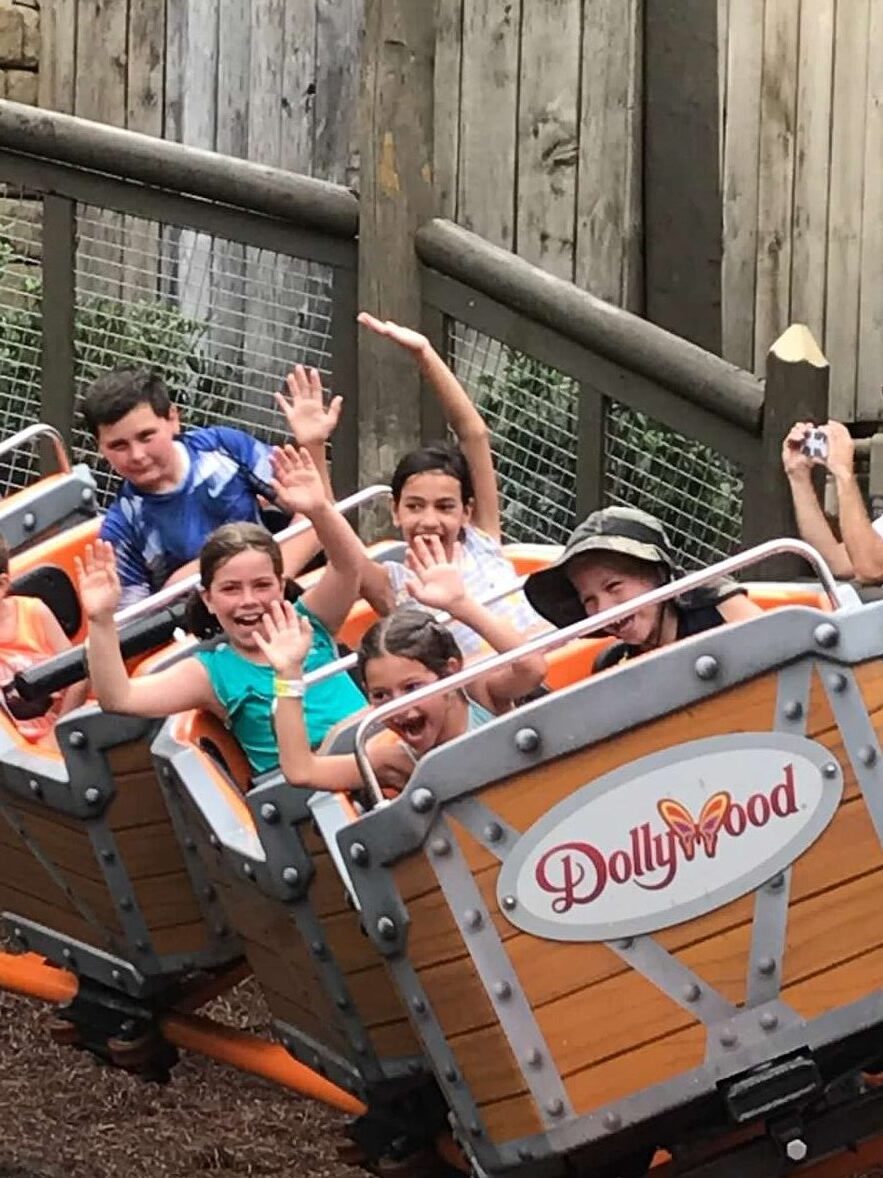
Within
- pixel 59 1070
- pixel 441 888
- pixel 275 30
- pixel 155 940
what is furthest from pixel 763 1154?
pixel 275 30

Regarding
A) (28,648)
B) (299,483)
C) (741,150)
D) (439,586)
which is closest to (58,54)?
(741,150)

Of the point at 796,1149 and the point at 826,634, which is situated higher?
the point at 826,634

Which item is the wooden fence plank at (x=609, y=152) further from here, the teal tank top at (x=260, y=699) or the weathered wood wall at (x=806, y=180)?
the teal tank top at (x=260, y=699)

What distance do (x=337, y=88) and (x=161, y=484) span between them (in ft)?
7.69

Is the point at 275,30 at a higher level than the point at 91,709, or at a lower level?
higher

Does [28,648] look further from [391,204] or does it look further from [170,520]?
[391,204]

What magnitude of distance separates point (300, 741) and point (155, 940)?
821 millimetres

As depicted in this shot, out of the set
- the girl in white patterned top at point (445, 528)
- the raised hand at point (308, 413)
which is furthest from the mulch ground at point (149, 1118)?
the raised hand at point (308, 413)

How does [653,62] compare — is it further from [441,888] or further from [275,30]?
[441,888]

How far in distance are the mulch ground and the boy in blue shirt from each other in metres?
1.01

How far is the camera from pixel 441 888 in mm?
2660

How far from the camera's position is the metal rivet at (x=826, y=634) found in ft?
8.70

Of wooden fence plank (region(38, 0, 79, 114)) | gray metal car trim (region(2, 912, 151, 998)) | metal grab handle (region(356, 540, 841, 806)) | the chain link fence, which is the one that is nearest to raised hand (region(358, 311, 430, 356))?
the chain link fence

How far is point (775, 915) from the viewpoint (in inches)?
105
